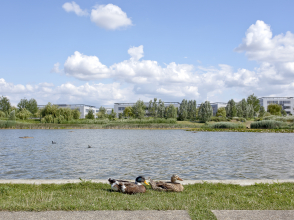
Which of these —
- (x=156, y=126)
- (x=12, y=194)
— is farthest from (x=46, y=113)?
(x=12, y=194)

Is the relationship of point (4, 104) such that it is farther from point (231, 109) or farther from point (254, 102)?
point (254, 102)

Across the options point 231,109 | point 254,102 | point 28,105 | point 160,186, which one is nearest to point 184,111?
point 231,109

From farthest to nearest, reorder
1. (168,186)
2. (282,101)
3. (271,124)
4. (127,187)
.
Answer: (282,101), (271,124), (168,186), (127,187)

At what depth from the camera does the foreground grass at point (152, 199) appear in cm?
575

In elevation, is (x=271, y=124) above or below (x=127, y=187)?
above

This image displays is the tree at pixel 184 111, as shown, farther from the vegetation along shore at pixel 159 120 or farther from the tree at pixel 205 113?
the tree at pixel 205 113

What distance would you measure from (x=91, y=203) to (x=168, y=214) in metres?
1.82

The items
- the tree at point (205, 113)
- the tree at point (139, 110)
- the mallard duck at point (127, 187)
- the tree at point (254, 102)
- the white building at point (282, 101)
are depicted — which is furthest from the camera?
the white building at point (282, 101)

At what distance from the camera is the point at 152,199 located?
257 inches

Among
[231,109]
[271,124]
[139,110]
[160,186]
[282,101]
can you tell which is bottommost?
[160,186]

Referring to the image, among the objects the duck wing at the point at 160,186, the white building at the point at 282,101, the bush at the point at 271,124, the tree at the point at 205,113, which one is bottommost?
the duck wing at the point at 160,186

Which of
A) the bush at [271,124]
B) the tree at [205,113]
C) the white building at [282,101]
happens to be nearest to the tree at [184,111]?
the tree at [205,113]

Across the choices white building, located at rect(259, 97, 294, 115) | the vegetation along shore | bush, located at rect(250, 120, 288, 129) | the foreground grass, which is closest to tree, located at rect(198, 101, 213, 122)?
the vegetation along shore

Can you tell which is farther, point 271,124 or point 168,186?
point 271,124
